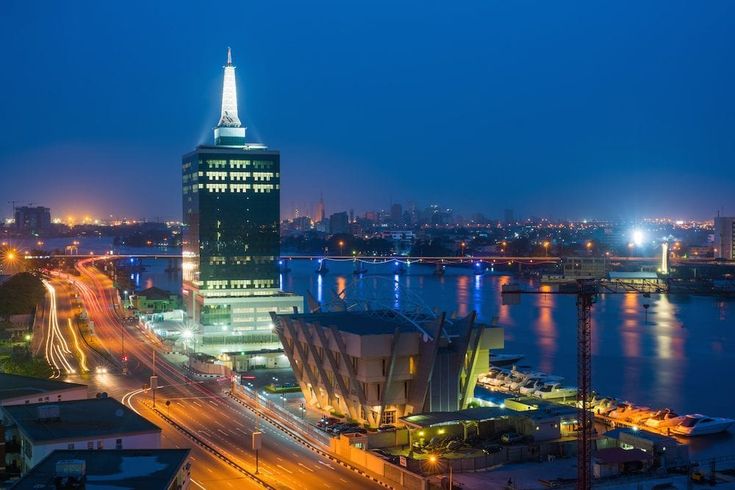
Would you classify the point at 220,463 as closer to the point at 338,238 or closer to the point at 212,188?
the point at 212,188

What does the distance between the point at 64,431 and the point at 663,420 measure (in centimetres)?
799

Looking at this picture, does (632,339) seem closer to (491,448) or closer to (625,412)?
(625,412)

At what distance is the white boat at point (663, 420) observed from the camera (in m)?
12.6

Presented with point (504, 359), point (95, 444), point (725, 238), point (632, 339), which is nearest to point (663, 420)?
point (504, 359)

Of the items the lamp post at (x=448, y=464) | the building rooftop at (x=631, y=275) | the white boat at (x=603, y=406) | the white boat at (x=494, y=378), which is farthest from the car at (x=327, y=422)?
the building rooftop at (x=631, y=275)

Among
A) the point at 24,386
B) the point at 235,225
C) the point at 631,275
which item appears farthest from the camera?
the point at 631,275

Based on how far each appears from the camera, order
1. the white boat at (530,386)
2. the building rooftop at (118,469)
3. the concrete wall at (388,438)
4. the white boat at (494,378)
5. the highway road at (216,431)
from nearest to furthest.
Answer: the building rooftop at (118,469), the highway road at (216,431), the concrete wall at (388,438), the white boat at (530,386), the white boat at (494,378)

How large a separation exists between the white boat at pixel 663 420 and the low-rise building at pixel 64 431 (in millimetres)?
6994

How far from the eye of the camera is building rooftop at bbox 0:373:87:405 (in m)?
10.5

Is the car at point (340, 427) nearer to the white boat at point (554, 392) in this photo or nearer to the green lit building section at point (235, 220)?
the white boat at point (554, 392)

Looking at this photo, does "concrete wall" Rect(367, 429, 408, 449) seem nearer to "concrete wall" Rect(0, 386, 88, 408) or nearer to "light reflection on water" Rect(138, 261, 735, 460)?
"light reflection on water" Rect(138, 261, 735, 460)

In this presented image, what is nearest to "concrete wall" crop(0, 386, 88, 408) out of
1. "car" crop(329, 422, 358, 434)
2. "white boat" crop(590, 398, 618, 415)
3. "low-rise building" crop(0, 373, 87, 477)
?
"low-rise building" crop(0, 373, 87, 477)

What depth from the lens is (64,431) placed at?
8.49m

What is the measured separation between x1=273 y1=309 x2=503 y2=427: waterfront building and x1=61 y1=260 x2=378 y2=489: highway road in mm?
1022
